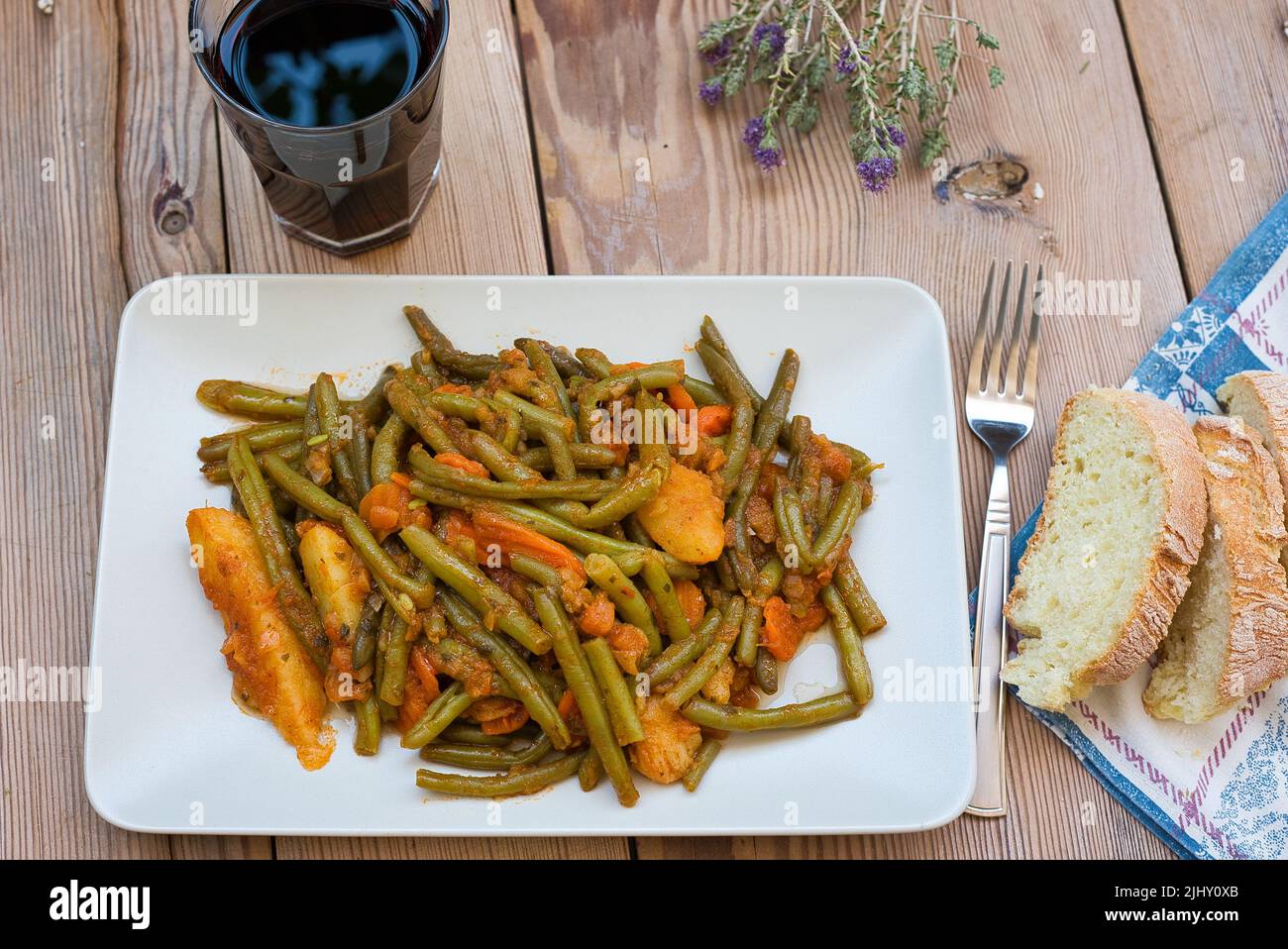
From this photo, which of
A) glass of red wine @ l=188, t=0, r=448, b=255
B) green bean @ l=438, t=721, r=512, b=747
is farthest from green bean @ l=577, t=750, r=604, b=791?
glass of red wine @ l=188, t=0, r=448, b=255

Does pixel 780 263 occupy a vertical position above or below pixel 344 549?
above

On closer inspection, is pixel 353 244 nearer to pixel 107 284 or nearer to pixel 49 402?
pixel 107 284

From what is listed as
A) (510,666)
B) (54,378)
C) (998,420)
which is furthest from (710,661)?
(54,378)

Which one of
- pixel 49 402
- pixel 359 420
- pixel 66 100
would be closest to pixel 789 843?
pixel 359 420

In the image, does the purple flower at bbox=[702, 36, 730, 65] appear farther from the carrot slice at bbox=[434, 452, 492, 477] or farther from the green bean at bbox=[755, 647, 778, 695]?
the green bean at bbox=[755, 647, 778, 695]

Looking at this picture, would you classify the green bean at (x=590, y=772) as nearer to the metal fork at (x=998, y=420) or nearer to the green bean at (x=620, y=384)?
the green bean at (x=620, y=384)

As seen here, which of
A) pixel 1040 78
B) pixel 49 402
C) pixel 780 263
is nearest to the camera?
pixel 49 402

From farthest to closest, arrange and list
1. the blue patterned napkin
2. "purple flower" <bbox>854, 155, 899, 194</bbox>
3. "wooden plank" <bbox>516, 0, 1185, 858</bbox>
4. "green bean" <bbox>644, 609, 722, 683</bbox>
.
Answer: "wooden plank" <bbox>516, 0, 1185, 858</bbox> < "purple flower" <bbox>854, 155, 899, 194</bbox> < the blue patterned napkin < "green bean" <bbox>644, 609, 722, 683</bbox>

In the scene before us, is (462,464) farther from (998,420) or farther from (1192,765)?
(1192,765)

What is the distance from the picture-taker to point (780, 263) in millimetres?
3854

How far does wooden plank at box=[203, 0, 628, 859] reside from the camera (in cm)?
373

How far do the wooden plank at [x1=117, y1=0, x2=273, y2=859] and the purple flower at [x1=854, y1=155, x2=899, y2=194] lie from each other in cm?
216

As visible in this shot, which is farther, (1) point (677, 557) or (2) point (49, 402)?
(2) point (49, 402)

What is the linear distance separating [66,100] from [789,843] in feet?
11.3
